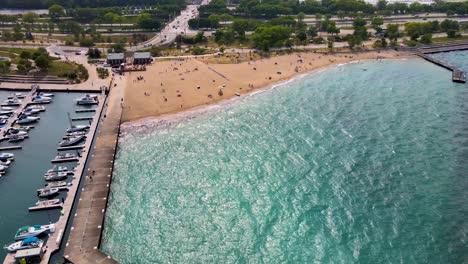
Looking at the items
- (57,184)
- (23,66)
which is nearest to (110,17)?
(23,66)

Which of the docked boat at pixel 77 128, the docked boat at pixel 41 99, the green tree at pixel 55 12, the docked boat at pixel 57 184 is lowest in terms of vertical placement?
the docked boat at pixel 57 184

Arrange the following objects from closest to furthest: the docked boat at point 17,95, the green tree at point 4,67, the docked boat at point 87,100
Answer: the docked boat at point 87,100
the docked boat at point 17,95
the green tree at point 4,67

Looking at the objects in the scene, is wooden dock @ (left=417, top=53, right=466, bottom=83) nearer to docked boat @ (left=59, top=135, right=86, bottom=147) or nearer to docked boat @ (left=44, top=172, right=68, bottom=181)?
docked boat @ (left=59, top=135, right=86, bottom=147)

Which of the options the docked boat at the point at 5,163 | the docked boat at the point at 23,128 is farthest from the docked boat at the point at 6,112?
the docked boat at the point at 5,163

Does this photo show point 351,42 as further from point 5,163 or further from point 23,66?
point 5,163

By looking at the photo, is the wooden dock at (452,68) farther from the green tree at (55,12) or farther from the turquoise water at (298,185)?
the green tree at (55,12)

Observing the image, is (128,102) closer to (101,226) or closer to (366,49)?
(101,226)
